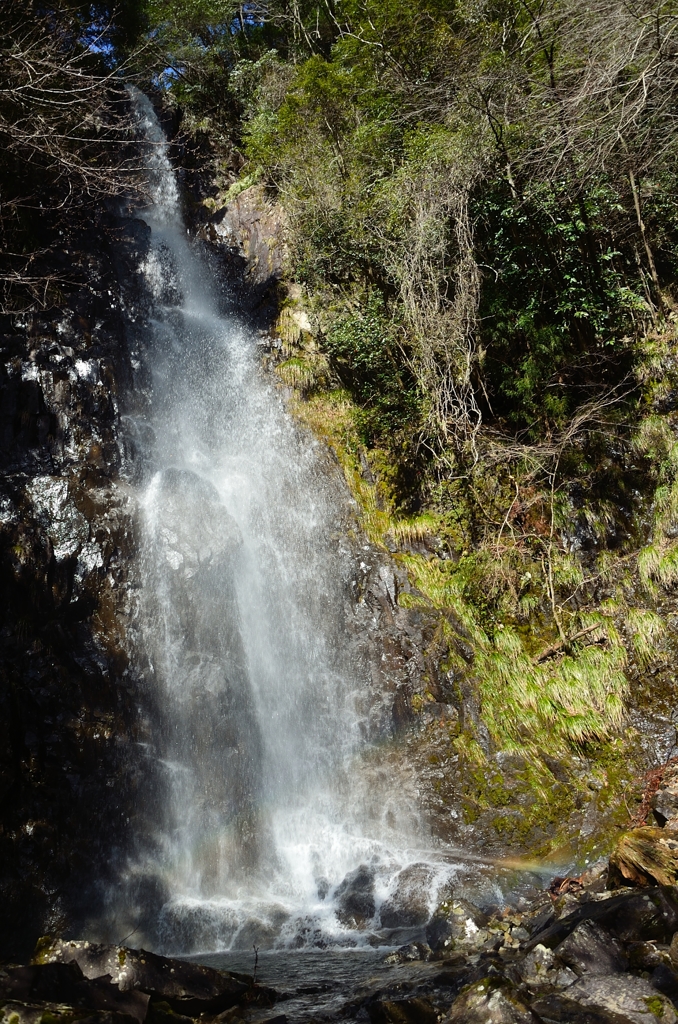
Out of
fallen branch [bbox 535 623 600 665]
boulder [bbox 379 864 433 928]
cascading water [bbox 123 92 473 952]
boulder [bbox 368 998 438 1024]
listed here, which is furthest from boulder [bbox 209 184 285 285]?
boulder [bbox 368 998 438 1024]

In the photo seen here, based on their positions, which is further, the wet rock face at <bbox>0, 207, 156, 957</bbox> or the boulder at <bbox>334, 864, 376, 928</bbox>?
the wet rock face at <bbox>0, 207, 156, 957</bbox>

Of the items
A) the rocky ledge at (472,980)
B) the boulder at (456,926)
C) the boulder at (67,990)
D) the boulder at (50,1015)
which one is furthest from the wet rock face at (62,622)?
the boulder at (50,1015)

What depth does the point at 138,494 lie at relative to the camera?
955 cm

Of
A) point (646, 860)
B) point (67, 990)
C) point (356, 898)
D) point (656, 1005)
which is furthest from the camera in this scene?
point (356, 898)

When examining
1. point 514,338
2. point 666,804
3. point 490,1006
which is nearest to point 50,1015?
point 490,1006

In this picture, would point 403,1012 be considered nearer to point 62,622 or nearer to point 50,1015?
point 50,1015

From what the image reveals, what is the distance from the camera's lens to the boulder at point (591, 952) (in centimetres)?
360

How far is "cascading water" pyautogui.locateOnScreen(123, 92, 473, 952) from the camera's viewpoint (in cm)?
649

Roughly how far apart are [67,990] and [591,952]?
9.72ft

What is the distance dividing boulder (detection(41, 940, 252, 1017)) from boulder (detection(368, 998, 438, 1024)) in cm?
101

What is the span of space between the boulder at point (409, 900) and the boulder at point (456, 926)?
0.25 metres

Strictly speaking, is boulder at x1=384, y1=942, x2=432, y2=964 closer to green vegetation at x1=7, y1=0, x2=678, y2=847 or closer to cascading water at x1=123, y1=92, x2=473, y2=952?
cascading water at x1=123, y1=92, x2=473, y2=952

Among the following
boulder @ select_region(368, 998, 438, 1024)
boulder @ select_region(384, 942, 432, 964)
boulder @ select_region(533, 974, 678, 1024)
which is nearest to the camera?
boulder @ select_region(533, 974, 678, 1024)

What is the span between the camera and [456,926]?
212 inches
